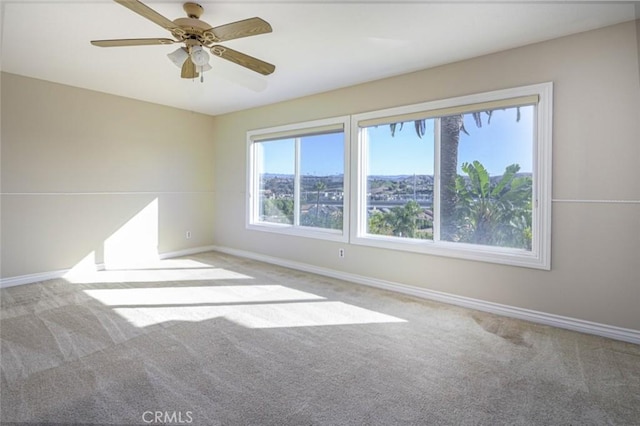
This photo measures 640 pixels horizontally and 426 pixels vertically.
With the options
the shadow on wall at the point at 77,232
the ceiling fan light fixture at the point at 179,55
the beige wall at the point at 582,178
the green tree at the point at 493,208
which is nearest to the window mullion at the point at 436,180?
the green tree at the point at 493,208

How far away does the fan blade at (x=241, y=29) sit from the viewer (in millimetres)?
2180

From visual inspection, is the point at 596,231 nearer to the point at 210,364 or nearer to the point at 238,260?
the point at 210,364

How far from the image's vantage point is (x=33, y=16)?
8.62ft

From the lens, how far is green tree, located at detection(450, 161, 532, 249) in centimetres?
322

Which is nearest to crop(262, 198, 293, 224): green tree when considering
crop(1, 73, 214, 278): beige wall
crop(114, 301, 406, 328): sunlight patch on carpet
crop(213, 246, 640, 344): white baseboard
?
crop(213, 246, 640, 344): white baseboard

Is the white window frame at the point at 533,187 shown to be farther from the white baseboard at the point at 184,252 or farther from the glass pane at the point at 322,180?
the white baseboard at the point at 184,252

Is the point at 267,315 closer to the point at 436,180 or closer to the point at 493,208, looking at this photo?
the point at 436,180

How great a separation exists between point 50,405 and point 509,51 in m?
4.44

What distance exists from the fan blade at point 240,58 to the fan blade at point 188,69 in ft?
0.96

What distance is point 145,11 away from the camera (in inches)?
81.0

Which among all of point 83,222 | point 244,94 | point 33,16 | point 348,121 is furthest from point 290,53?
point 83,222

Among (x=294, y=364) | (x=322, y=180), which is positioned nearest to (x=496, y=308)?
(x=294, y=364)

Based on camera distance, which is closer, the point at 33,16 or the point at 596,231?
the point at 33,16

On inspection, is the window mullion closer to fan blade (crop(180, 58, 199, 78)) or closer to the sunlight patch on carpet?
the sunlight patch on carpet
